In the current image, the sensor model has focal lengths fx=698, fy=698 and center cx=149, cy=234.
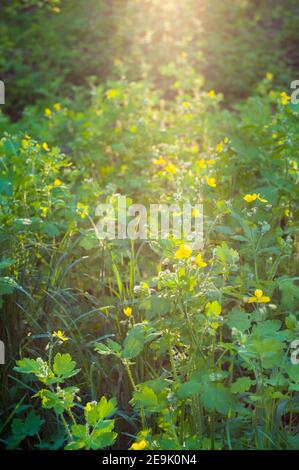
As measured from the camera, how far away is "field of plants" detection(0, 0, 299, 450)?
2.11 m

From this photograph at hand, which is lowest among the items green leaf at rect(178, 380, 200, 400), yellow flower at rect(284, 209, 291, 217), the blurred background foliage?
green leaf at rect(178, 380, 200, 400)

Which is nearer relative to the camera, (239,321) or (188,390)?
(188,390)

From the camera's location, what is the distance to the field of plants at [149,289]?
2.11 metres

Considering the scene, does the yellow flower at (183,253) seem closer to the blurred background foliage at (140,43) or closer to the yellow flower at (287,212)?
the yellow flower at (287,212)

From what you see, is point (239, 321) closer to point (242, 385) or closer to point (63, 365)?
point (242, 385)

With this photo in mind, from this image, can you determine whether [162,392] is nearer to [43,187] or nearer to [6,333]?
[6,333]

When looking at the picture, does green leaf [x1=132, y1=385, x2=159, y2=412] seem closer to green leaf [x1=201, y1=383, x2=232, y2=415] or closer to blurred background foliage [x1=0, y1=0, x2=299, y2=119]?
green leaf [x1=201, y1=383, x2=232, y2=415]

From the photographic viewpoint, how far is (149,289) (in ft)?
7.41

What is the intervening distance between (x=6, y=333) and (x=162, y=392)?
81 cm

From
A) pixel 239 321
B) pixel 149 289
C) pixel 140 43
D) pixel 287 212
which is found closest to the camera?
pixel 239 321

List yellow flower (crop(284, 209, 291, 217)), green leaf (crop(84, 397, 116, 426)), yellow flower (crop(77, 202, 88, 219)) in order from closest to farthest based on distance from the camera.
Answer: green leaf (crop(84, 397, 116, 426)) < yellow flower (crop(77, 202, 88, 219)) < yellow flower (crop(284, 209, 291, 217))

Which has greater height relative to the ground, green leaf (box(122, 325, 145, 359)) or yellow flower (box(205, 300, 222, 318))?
yellow flower (box(205, 300, 222, 318))

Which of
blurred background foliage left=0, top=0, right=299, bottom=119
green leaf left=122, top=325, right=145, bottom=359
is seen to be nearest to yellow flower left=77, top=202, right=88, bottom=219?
green leaf left=122, top=325, right=145, bottom=359

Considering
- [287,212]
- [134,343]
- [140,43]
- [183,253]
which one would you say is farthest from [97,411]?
[140,43]
